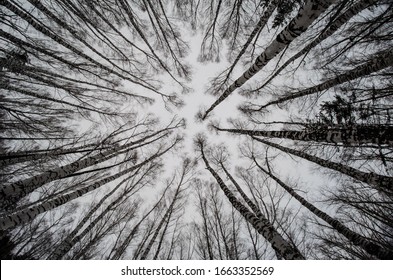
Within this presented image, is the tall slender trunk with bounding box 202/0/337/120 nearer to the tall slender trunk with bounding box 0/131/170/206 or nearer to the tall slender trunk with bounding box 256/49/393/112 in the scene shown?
the tall slender trunk with bounding box 256/49/393/112

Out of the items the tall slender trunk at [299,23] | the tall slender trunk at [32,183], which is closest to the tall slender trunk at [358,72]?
the tall slender trunk at [299,23]

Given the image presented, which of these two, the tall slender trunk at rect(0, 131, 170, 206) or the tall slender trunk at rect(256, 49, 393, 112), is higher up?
the tall slender trunk at rect(256, 49, 393, 112)

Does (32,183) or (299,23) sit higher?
(299,23)

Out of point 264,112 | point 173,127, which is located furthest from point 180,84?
point 264,112

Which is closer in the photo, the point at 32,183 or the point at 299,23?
the point at 299,23

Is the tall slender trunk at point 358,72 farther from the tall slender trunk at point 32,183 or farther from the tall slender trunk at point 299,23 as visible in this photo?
the tall slender trunk at point 32,183

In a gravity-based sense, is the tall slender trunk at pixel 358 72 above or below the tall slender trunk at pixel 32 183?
above

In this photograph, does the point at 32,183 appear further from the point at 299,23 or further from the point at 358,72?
the point at 358,72

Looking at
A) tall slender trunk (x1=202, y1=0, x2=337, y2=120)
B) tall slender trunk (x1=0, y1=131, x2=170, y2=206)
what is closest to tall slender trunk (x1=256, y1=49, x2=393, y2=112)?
tall slender trunk (x1=202, y1=0, x2=337, y2=120)

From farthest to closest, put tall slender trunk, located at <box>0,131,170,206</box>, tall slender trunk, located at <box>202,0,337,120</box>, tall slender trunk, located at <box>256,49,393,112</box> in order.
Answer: tall slender trunk, located at <box>256,49,393,112</box> → tall slender trunk, located at <box>0,131,170,206</box> → tall slender trunk, located at <box>202,0,337,120</box>

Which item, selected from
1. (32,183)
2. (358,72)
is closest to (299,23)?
(358,72)

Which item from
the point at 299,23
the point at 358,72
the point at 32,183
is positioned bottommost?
the point at 32,183

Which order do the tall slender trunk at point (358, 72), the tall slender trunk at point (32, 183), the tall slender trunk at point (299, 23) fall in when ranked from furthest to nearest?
the tall slender trunk at point (358, 72), the tall slender trunk at point (32, 183), the tall slender trunk at point (299, 23)
